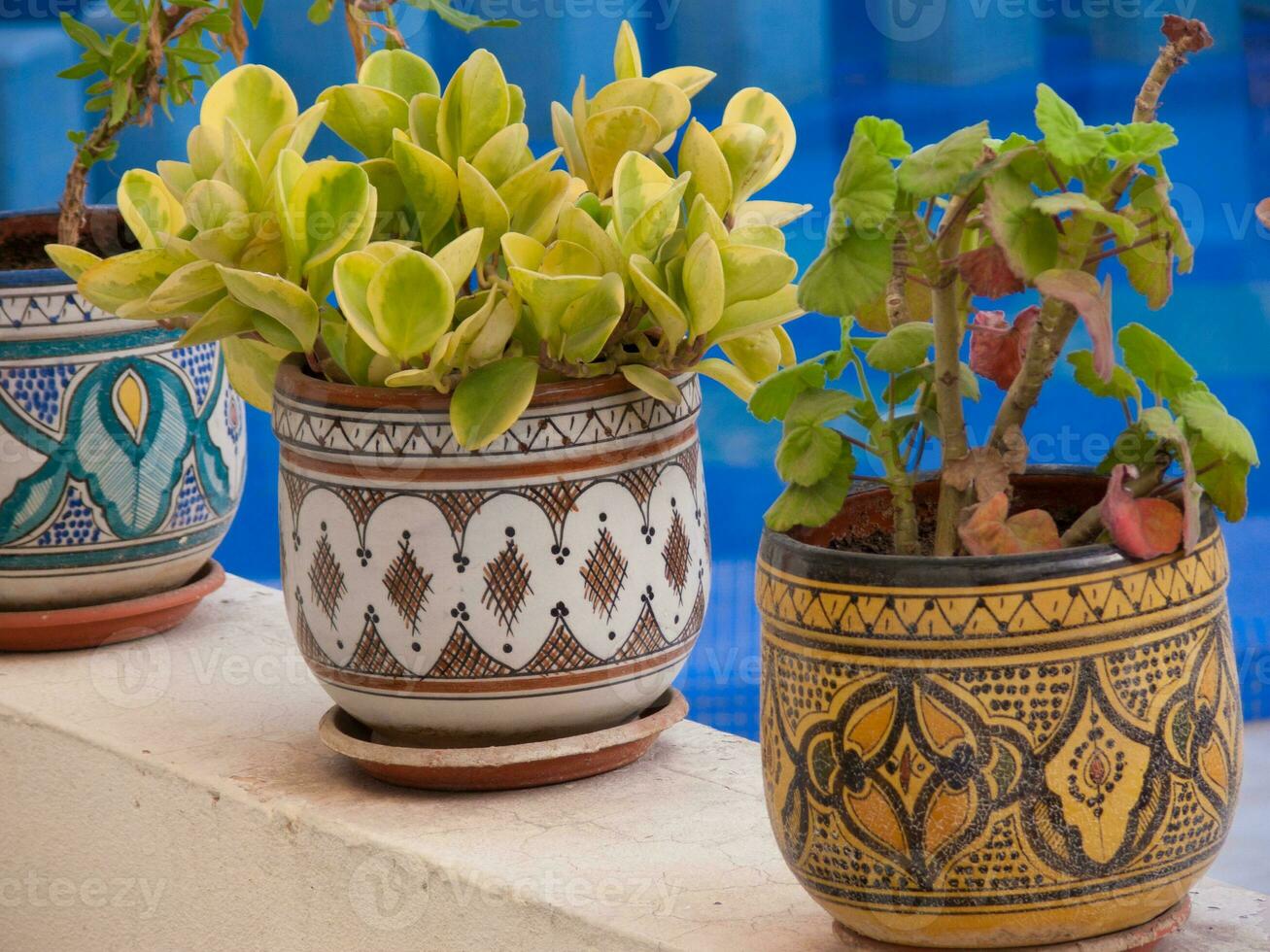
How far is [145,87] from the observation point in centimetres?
78

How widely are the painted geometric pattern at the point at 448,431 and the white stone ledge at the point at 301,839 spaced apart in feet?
0.49

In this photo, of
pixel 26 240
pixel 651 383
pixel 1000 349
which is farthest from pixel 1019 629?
pixel 26 240

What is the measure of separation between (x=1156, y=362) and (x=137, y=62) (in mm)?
547

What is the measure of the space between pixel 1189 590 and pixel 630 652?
0.25 m

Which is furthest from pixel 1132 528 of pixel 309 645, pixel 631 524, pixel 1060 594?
pixel 309 645

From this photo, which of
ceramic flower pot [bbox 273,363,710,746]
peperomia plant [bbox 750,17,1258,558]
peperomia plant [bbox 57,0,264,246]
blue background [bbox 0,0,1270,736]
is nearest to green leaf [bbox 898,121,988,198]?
peperomia plant [bbox 750,17,1258,558]

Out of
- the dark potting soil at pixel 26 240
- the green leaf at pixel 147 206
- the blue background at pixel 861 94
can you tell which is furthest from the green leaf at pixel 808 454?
the blue background at pixel 861 94

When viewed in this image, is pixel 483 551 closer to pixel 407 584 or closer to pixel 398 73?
pixel 407 584

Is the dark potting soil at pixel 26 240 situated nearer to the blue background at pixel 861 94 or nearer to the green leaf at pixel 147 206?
the green leaf at pixel 147 206

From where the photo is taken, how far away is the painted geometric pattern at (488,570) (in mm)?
562

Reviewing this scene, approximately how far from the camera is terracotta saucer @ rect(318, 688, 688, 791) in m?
0.59

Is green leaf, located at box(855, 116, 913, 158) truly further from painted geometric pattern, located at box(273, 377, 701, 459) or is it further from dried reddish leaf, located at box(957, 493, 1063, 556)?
painted geometric pattern, located at box(273, 377, 701, 459)

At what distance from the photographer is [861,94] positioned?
5.95 ft

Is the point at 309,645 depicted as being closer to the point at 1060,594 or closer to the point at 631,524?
the point at 631,524
